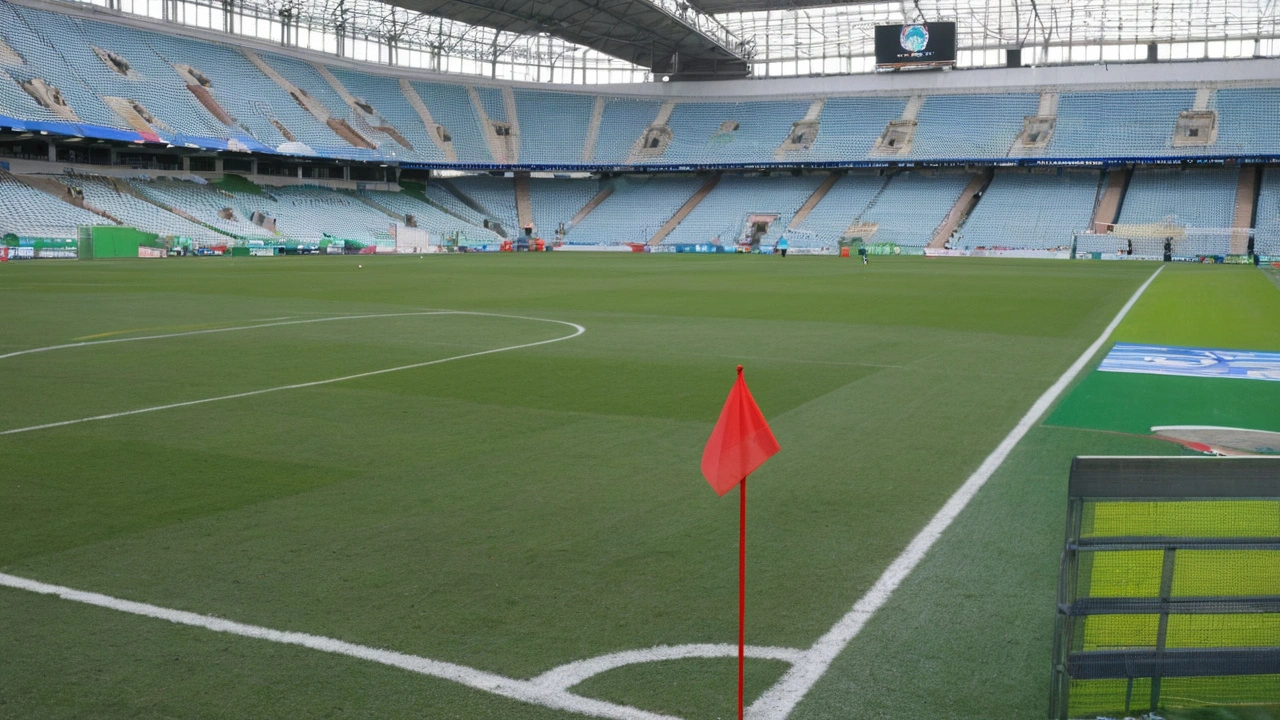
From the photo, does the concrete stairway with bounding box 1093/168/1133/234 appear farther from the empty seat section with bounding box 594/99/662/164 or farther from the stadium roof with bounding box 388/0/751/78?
the empty seat section with bounding box 594/99/662/164

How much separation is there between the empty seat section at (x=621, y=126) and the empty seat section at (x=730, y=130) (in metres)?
2.60

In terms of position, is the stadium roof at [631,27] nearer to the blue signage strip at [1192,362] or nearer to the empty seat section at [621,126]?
the empty seat section at [621,126]

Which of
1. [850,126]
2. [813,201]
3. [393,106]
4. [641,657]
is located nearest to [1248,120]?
[850,126]

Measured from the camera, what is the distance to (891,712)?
4.27 m

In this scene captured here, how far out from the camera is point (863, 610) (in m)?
5.39

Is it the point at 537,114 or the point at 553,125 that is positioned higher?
the point at 537,114

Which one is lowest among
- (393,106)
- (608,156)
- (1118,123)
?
(608,156)

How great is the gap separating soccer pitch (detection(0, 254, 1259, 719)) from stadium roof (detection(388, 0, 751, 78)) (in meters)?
62.2

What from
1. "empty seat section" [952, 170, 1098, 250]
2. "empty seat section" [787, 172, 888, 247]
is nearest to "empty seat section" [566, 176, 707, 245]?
"empty seat section" [787, 172, 888, 247]

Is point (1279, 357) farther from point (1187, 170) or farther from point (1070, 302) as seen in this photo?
point (1187, 170)

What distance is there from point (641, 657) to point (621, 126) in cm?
8753

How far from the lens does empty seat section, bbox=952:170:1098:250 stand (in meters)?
68.2

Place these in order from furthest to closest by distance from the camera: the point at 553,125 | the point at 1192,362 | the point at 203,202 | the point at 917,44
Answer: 1. the point at 553,125
2. the point at 917,44
3. the point at 203,202
4. the point at 1192,362

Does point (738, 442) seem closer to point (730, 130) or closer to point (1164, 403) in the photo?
point (1164, 403)
